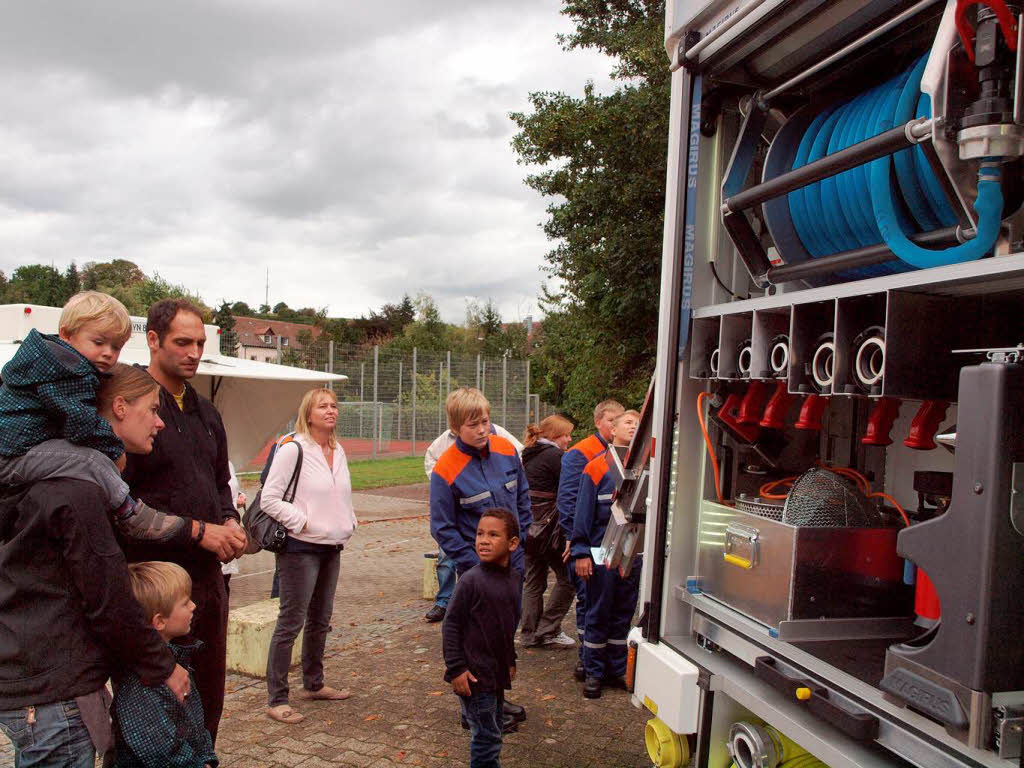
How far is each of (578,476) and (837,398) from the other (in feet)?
8.07

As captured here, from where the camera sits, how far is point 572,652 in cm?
576

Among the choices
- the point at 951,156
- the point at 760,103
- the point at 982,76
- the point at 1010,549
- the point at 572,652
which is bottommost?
the point at 572,652

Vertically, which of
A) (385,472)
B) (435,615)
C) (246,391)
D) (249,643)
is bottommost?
(385,472)

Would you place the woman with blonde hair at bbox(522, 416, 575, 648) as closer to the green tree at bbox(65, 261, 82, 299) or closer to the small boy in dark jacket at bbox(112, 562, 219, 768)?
the small boy in dark jacket at bbox(112, 562, 219, 768)

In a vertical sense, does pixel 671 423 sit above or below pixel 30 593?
above

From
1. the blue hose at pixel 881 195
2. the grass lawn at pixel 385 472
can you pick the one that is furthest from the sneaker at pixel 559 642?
the grass lawn at pixel 385 472

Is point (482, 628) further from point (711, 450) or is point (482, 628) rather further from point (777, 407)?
point (777, 407)

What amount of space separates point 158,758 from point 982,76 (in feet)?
9.45

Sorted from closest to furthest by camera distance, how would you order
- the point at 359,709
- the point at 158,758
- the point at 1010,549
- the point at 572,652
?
the point at 1010,549, the point at 158,758, the point at 359,709, the point at 572,652

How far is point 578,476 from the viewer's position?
5277mm

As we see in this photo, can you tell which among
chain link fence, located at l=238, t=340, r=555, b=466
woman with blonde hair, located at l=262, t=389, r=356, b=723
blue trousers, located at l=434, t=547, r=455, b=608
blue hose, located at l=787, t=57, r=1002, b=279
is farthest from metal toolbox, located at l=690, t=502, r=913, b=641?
chain link fence, located at l=238, t=340, r=555, b=466

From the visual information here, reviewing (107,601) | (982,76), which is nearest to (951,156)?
(982,76)

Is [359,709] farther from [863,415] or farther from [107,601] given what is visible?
[863,415]

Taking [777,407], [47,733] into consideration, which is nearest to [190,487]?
[47,733]
